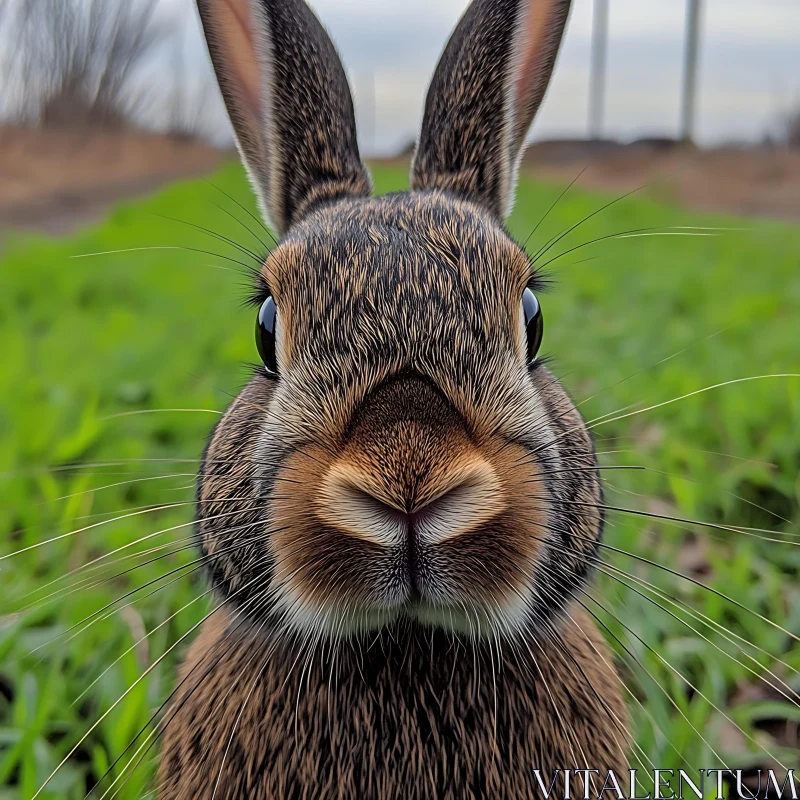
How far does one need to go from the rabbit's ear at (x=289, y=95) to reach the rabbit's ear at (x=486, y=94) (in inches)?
A: 7.1

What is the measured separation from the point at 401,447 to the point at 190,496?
1.22 metres

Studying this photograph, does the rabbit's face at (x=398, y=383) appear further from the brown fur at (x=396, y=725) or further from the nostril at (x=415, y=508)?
the brown fur at (x=396, y=725)

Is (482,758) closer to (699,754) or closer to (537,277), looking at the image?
(699,754)

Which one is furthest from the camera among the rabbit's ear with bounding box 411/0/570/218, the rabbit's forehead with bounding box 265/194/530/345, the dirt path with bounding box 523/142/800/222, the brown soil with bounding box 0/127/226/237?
the dirt path with bounding box 523/142/800/222

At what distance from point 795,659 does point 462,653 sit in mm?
1093

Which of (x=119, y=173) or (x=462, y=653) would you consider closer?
(x=462, y=653)

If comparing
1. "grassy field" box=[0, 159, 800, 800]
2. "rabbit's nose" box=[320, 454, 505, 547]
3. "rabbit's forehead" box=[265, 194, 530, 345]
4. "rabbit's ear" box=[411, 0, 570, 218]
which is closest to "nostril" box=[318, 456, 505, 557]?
"rabbit's nose" box=[320, 454, 505, 547]

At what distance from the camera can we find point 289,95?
173cm

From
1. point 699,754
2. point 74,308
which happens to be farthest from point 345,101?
point 74,308

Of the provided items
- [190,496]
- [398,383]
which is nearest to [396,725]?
[398,383]

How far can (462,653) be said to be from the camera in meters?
1.36

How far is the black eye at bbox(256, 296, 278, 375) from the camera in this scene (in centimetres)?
143

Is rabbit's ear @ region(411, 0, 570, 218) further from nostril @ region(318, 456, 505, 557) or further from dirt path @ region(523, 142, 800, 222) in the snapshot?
dirt path @ region(523, 142, 800, 222)

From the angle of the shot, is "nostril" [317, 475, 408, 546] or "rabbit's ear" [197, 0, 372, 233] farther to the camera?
"rabbit's ear" [197, 0, 372, 233]
